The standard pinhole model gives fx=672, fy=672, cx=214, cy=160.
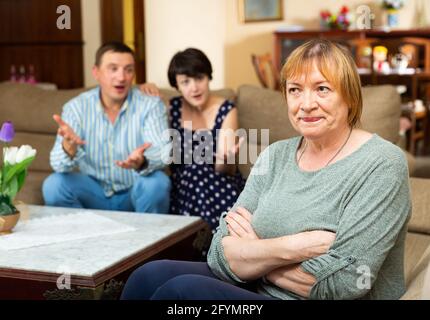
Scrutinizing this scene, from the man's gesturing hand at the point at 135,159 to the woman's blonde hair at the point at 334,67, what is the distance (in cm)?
123

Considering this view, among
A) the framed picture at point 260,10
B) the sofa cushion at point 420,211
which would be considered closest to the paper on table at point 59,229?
the sofa cushion at point 420,211

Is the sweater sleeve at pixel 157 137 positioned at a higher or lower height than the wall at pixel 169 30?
lower

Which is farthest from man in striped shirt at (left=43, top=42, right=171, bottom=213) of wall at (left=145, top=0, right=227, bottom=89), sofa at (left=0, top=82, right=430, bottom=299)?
wall at (left=145, top=0, right=227, bottom=89)

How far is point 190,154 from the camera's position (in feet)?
9.05

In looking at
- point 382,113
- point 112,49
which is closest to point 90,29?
point 112,49

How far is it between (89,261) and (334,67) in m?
0.84

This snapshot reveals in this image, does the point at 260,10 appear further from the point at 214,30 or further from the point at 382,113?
the point at 382,113

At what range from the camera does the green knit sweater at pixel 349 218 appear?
124 cm

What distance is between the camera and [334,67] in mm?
1335

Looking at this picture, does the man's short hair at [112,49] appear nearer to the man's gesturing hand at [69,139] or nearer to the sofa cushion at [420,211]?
the man's gesturing hand at [69,139]

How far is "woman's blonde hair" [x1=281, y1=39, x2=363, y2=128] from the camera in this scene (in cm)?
134

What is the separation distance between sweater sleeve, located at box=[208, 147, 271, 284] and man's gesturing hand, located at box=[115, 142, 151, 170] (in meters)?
1.06
